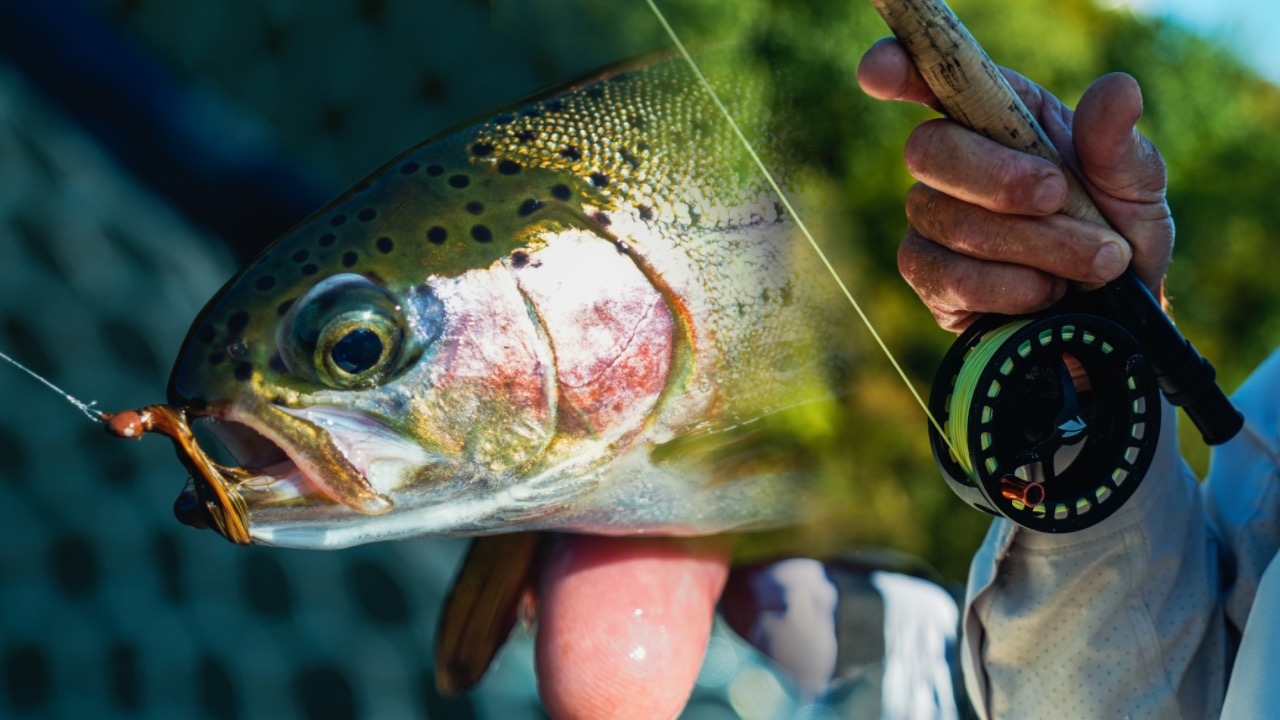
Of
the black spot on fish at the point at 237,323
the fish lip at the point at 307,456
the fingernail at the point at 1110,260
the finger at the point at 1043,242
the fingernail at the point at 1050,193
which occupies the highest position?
the black spot on fish at the point at 237,323

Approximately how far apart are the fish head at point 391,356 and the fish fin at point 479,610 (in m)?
0.20

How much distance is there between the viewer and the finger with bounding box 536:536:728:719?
→ 35.5 inches

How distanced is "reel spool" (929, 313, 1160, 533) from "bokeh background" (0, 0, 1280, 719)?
0.16m

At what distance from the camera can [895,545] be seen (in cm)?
146

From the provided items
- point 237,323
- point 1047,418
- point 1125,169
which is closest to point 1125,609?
point 1047,418

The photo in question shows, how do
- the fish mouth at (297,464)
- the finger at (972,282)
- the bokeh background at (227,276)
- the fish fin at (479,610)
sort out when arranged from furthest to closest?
the bokeh background at (227,276), the fish fin at (479,610), the finger at (972,282), the fish mouth at (297,464)

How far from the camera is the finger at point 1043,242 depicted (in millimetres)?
717

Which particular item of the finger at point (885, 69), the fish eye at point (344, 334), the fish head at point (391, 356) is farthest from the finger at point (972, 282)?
the fish eye at point (344, 334)

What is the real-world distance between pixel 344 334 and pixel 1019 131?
513 millimetres

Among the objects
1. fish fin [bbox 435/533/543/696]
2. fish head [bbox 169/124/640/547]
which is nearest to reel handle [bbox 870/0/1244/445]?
fish head [bbox 169/124/640/547]

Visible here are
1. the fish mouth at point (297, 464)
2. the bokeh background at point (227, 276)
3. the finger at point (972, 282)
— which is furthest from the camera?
the bokeh background at point (227, 276)

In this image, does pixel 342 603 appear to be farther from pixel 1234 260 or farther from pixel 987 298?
pixel 1234 260

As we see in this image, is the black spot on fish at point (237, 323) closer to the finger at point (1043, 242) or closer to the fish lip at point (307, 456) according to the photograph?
the fish lip at point (307, 456)

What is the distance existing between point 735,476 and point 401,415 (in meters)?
0.31
